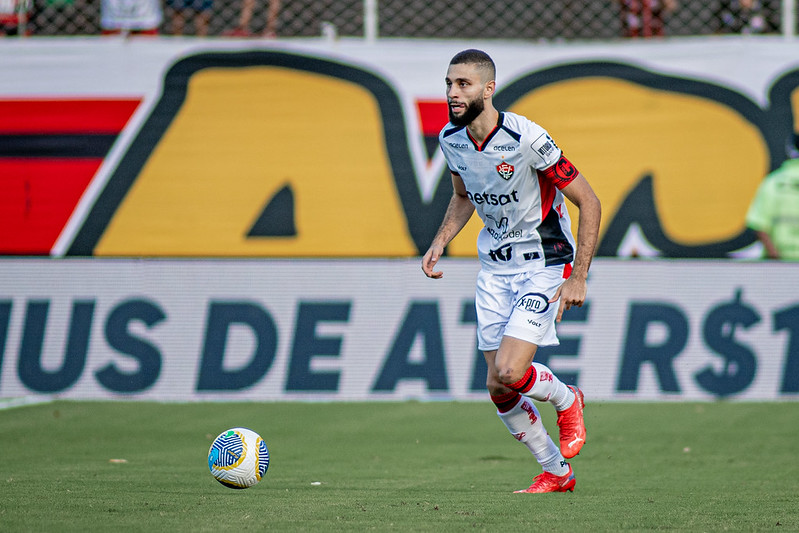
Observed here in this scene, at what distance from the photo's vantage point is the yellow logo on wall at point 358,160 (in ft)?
A: 39.2

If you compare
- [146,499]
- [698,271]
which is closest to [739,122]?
[698,271]

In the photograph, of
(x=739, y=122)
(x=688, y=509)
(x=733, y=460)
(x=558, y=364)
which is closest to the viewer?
(x=688, y=509)

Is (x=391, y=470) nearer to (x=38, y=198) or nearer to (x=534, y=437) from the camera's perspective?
(x=534, y=437)

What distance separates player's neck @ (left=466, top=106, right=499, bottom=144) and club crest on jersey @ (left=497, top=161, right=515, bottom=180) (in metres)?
0.17

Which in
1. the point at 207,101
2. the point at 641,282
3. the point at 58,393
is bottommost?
the point at 58,393

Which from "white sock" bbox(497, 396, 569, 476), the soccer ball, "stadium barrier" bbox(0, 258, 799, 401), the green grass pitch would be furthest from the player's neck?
"stadium barrier" bbox(0, 258, 799, 401)

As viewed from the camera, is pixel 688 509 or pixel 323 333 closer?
pixel 688 509

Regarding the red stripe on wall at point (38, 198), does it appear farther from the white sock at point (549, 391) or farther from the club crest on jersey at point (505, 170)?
the white sock at point (549, 391)

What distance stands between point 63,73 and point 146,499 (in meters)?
8.38

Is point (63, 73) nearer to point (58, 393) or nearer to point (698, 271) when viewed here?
point (58, 393)

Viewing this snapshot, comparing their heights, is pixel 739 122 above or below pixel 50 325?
above

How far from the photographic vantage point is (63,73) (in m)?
12.5

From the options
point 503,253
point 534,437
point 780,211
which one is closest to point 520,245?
point 503,253

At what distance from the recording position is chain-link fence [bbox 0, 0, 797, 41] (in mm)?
12508
